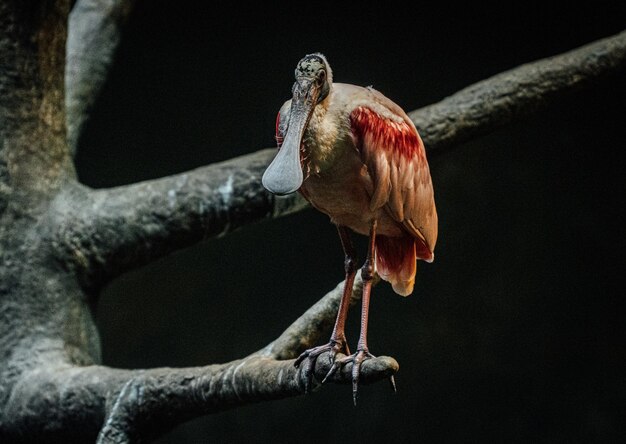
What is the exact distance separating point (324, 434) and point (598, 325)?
1.53m

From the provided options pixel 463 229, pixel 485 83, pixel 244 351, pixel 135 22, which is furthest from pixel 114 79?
pixel 485 83

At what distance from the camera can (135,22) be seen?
5.18 metres

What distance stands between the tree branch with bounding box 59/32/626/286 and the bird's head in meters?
1.46

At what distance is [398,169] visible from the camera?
7.38 feet

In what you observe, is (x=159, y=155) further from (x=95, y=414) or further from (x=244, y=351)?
(x=95, y=414)

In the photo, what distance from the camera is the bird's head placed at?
188 centimetres

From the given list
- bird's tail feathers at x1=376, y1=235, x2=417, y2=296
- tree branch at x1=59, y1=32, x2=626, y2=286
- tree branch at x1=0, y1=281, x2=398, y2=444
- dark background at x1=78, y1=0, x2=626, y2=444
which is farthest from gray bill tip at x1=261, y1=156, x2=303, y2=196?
dark background at x1=78, y1=0, x2=626, y2=444

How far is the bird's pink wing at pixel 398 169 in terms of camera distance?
2.13 m

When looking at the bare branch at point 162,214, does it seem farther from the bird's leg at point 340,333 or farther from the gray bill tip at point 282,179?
the gray bill tip at point 282,179

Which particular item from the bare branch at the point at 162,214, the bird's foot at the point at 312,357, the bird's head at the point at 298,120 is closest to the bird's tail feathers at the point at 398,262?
the bird's foot at the point at 312,357

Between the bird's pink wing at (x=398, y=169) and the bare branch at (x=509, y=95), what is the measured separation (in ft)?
3.63

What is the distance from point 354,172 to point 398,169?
162 millimetres

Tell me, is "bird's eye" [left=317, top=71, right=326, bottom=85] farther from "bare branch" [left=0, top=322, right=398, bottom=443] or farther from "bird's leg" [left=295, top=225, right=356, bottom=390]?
"bare branch" [left=0, top=322, right=398, bottom=443]

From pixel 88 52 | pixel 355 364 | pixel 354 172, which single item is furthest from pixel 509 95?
pixel 88 52
